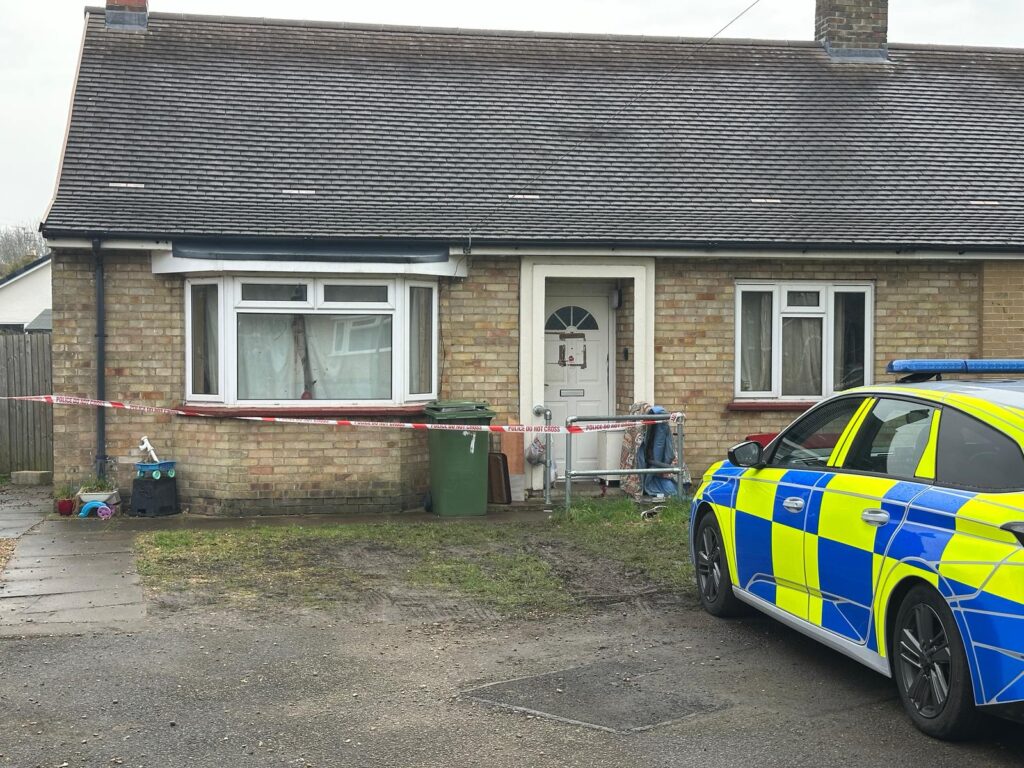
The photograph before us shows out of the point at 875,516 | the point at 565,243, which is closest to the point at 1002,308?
the point at 565,243

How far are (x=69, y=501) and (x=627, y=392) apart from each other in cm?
604

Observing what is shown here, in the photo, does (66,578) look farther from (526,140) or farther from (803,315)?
(803,315)

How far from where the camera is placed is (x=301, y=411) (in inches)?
481

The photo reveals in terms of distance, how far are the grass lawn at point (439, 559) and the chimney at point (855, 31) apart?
830cm

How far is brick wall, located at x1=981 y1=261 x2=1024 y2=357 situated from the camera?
44.1 feet

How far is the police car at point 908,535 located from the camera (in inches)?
187

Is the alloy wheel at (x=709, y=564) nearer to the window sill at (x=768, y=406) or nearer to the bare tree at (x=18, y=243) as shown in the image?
the window sill at (x=768, y=406)

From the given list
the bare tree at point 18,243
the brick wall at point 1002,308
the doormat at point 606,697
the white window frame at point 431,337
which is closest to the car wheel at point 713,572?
the doormat at point 606,697

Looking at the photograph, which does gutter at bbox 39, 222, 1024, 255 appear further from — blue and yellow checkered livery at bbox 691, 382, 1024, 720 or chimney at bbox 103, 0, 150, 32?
blue and yellow checkered livery at bbox 691, 382, 1024, 720

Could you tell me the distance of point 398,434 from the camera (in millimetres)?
12281

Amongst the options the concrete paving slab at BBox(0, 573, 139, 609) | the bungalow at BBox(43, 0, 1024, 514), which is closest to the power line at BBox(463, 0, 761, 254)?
the bungalow at BBox(43, 0, 1024, 514)

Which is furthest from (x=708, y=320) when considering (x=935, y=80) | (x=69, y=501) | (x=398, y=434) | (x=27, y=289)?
(x=27, y=289)

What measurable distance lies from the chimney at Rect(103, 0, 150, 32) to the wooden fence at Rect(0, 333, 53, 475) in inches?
161

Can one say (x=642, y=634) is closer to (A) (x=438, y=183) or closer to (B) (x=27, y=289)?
(A) (x=438, y=183)
